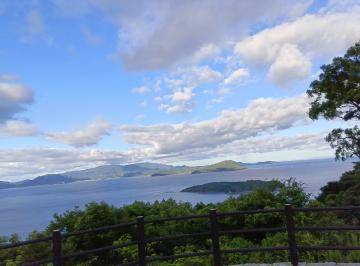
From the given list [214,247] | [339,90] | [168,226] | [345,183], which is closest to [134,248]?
[168,226]

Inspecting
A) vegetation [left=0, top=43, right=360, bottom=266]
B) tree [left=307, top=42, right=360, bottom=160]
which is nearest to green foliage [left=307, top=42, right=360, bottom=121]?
tree [left=307, top=42, right=360, bottom=160]

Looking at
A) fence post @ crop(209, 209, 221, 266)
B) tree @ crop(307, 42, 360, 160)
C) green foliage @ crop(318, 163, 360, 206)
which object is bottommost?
green foliage @ crop(318, 163, 360, 206)

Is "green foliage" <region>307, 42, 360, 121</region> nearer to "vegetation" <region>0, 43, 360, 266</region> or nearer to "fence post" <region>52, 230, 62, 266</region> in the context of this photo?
"vegetation" <region>0, 43, 360, 266</region>

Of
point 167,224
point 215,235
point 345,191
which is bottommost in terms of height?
point 345,191

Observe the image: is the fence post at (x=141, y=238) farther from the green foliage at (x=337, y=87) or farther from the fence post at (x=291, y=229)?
the green foliage at (x=337, y=87)

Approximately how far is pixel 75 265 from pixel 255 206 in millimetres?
6452

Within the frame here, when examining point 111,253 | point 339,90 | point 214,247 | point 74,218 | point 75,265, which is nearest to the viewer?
point 214,247

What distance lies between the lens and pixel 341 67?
27.1m

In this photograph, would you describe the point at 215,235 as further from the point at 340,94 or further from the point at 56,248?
the point at 340,94

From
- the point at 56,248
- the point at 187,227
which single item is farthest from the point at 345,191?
the point at 56,248

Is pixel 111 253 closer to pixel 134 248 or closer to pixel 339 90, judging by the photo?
pixel 134 248

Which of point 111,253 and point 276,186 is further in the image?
point 276,186

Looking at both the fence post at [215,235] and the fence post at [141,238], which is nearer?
the fence post at [141,238]

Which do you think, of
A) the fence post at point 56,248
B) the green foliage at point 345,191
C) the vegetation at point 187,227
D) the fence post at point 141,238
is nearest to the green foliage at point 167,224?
the vegetation at point 187,227
